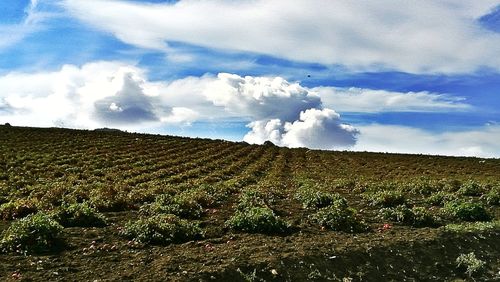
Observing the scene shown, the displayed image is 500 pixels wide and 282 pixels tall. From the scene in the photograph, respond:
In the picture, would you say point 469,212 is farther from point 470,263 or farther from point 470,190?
point 470,190

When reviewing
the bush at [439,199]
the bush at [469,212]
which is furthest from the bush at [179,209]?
the bush at [439,199]

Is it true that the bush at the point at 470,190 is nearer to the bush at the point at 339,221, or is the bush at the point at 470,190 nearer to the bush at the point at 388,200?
the bush at the point at 388,200

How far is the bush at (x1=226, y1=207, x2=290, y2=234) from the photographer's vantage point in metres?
14.1

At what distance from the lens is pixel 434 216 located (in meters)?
17.8

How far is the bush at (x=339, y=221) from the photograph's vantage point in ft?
49.8

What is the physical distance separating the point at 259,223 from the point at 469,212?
29.1 feet

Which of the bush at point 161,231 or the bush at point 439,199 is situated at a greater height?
the bush at point 439,199

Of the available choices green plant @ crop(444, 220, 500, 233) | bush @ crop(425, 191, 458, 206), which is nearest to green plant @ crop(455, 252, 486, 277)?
green plant @ crop(444, 220, 500, 233)

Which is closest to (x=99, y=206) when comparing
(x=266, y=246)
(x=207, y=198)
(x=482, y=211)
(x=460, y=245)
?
(x=207, y=198)

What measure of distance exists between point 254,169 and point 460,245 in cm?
2780

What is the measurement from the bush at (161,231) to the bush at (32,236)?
1.78 m

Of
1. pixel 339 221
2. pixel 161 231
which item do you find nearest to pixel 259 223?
pixel 339 221

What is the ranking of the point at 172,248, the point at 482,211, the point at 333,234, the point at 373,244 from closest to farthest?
the point at 172,248, the point at 373,244, the point at 333,234, the point at 482,211

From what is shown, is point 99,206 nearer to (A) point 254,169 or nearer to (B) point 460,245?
(B) point 460,245
